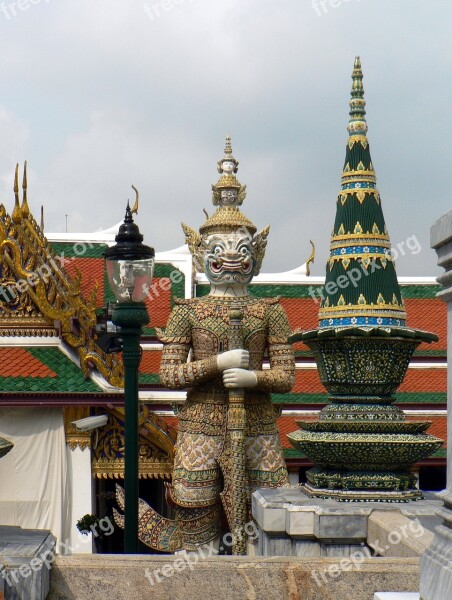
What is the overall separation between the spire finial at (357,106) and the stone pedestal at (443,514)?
4.28 m

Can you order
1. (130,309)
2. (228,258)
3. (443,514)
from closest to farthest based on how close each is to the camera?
(443,514)
(130,309)
(228,258)

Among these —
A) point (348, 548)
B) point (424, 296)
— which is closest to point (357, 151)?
point (348, 548)

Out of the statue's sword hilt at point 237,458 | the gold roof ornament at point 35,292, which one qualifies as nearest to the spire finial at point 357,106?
the statue's sword hilt at point 237,458

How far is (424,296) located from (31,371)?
6.64 metres

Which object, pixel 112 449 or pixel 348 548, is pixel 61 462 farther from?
pixel 348 548

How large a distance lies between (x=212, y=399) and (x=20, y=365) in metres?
3.66

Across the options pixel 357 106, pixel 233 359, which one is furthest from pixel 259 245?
pixel 357 106

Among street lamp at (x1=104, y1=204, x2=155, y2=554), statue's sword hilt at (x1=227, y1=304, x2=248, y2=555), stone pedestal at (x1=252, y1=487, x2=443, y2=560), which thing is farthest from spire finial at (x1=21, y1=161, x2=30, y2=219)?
stone pedestal at (x1=252, y1=487, x2=443, y2=560)

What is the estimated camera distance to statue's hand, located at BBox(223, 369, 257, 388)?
27.2 feet

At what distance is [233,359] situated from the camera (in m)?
8.30

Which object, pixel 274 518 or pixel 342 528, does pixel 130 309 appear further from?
pixel 342 528

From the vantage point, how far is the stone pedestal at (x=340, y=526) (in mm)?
5254

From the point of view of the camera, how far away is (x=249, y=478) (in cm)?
879

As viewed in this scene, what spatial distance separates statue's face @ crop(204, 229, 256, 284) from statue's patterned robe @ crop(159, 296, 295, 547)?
25 cm
